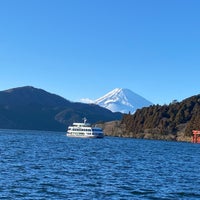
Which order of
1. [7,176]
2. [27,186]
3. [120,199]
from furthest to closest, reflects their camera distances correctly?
[7,176] → [27,186] → [120,199]

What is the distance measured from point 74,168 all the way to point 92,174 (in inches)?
315

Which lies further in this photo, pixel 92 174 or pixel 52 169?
pixel 52 169

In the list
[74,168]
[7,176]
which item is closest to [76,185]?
[7,176]

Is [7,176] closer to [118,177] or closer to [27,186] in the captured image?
[27,186]

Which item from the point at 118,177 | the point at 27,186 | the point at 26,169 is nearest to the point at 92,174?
the point at 118,177

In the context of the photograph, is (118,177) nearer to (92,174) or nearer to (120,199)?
(92,174)

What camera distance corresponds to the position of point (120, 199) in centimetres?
4647

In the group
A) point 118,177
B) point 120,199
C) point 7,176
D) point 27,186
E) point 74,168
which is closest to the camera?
point 120,199

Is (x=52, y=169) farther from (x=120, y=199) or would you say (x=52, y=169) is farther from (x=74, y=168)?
(x=120, y=199)

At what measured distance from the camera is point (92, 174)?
64.0 metres

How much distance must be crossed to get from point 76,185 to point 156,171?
2225 cm

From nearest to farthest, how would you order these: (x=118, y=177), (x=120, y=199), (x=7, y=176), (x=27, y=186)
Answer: (x=120, y=199) < (x=27, y=186) < (x=7, y=176) < (x=118, y=177)

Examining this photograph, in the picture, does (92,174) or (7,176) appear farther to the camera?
(92,174)

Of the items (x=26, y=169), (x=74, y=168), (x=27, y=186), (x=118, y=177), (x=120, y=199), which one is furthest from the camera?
(x=74, y=168)
